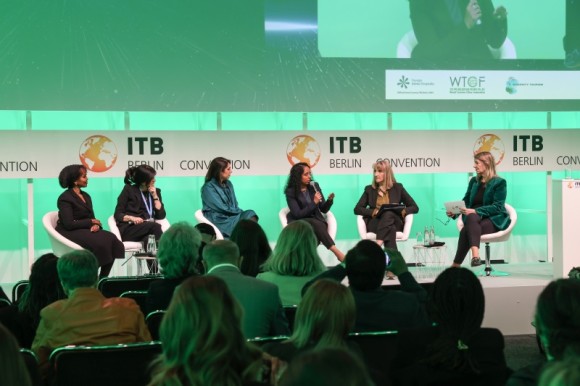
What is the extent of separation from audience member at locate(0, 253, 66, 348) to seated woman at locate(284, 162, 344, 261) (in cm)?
467

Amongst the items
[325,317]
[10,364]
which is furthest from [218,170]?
[10,364]

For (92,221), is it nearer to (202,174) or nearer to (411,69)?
(202,174)

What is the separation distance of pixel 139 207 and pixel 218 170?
837 mm

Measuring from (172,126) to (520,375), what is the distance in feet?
26.8

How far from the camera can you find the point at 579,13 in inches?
392

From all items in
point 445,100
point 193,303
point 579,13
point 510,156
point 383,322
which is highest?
point 579,13

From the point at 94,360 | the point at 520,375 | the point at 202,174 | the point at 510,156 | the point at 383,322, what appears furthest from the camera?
the point at 510,156

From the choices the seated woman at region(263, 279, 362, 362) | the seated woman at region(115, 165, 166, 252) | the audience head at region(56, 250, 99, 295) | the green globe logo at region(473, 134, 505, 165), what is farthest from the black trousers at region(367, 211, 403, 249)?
the seated woman at region(263, 279, 362, 362)

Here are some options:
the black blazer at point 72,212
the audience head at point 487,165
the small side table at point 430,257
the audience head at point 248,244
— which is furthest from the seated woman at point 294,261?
the small side table at point 430,257

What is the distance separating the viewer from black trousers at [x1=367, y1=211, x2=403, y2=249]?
8.25m

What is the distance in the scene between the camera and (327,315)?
2.50 meters

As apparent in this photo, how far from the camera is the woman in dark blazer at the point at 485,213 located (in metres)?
7.97

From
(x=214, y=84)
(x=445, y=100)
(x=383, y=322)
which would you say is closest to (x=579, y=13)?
(x=445, y=100)

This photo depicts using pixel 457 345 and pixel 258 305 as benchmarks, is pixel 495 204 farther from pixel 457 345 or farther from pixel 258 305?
pixel 457 345
